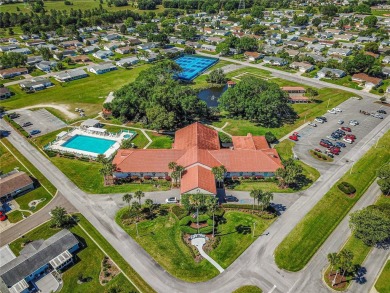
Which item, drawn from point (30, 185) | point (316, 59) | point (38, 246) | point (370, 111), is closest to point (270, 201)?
point (38, 246)

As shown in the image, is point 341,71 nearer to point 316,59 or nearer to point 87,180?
point 316,59

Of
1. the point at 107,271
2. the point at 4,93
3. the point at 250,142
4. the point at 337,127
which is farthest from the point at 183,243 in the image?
the point at 4,93

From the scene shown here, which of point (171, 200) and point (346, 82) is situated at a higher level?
point (346, 82)

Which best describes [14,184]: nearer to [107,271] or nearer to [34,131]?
[34,131]

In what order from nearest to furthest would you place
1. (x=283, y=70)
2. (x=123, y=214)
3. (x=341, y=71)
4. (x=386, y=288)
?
(x=386, y=288) < (x=123, y=214) < (x=341, y=71) < (x=283, y=70)

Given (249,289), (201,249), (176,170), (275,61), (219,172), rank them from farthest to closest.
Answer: (275,61)
(176,170)
(219,172)
(201,249)
(249,289)

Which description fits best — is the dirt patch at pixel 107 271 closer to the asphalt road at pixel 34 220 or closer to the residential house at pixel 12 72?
the asphalt road at pixel 34 220

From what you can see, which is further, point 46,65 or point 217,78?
point 46,65
